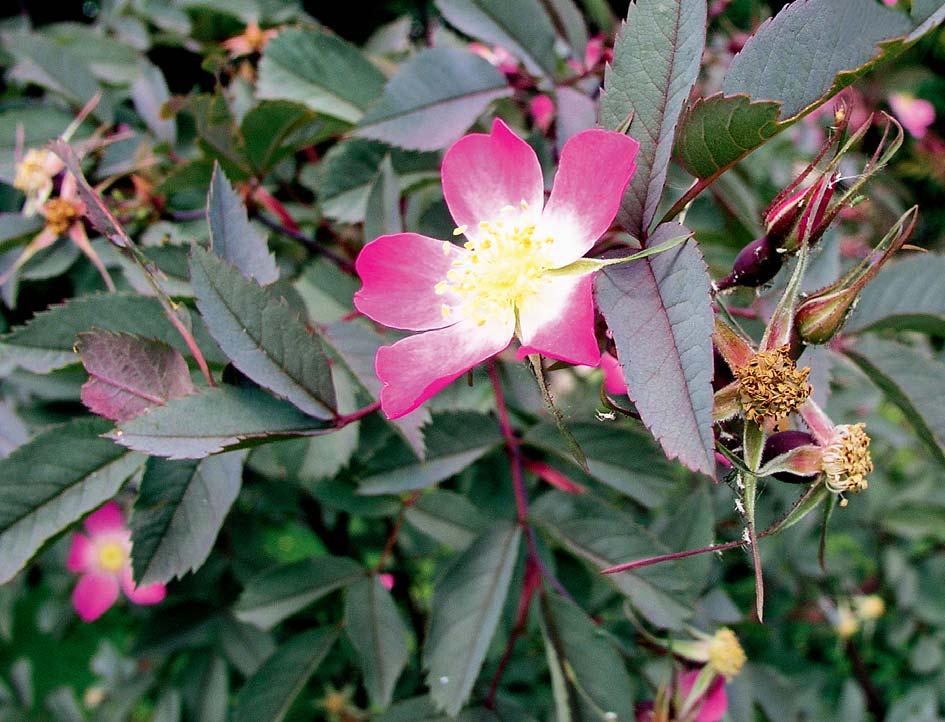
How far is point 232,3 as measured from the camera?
4.03 ft

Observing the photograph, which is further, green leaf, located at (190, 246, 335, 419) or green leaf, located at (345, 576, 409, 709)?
green leaf, located at (345, 576, 409, 709)

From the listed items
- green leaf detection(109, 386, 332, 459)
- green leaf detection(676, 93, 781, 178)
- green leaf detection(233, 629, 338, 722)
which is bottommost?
green leaf detection(233, 629, 338, 722)

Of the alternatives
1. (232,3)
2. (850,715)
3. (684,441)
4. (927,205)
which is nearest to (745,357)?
(684,441)

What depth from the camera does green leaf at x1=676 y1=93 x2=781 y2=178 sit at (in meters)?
0.50

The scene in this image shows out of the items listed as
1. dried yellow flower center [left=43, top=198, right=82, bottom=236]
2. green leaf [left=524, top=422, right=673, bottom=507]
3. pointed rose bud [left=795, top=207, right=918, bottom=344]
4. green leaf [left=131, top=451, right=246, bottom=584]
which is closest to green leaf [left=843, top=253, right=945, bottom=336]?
green leaf [left=524, top=422, right=673, bottom=507]

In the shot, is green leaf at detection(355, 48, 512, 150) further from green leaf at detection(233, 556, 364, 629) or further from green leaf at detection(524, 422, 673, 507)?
green leaf at detection(233, 556, 364, 629)

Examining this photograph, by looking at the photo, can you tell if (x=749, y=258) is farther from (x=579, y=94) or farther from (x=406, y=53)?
(x=406, y=53)

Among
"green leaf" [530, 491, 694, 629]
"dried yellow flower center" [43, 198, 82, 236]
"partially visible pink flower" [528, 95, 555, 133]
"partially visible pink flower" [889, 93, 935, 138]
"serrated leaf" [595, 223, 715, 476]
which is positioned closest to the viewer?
"serrated leaf" [595, 223, 715, 476]

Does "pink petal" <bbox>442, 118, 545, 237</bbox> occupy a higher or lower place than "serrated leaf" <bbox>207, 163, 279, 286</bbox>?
higher

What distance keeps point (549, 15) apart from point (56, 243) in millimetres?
746

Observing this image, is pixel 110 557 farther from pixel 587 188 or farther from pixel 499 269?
pixel 587 188

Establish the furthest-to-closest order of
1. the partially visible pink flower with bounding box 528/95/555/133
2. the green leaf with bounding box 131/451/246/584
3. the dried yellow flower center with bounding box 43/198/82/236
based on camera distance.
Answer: the partially visible pink flower with bounding box 528/95/555/133
the dried yellow flower center with bounding box 43/198/82/236
the green leaf with bounding box 131/451/246/584

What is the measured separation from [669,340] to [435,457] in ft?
1.54

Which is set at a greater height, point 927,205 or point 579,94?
point 579,94
